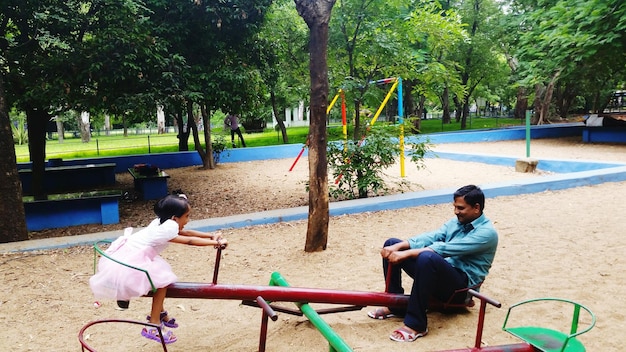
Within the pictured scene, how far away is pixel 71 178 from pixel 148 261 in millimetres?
9845

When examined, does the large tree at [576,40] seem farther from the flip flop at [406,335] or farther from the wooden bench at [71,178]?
the wooden bench at [71,178]

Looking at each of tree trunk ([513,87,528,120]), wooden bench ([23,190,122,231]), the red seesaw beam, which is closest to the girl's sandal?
the red seesaw beam

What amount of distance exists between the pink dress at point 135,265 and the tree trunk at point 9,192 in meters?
3.73

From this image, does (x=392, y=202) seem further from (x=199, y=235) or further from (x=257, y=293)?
(x=257, y=293)

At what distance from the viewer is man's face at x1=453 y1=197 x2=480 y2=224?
3.12m

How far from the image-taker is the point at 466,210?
10.3 feet

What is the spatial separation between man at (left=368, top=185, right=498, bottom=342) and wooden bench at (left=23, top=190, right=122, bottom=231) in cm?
545

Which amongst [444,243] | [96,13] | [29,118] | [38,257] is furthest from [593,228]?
[29,118]

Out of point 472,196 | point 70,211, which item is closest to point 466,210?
point 472,196

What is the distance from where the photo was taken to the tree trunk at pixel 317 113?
4.83 metres

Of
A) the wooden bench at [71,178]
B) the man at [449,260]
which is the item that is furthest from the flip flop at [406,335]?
the wooden bench at [71,178]

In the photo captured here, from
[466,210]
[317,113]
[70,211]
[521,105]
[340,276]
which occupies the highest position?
[521,105]

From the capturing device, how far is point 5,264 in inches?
196

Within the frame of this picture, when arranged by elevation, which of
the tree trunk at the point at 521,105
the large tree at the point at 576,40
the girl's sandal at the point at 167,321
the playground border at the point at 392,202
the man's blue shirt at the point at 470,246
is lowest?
the girl's sandal at the point at 167,321
